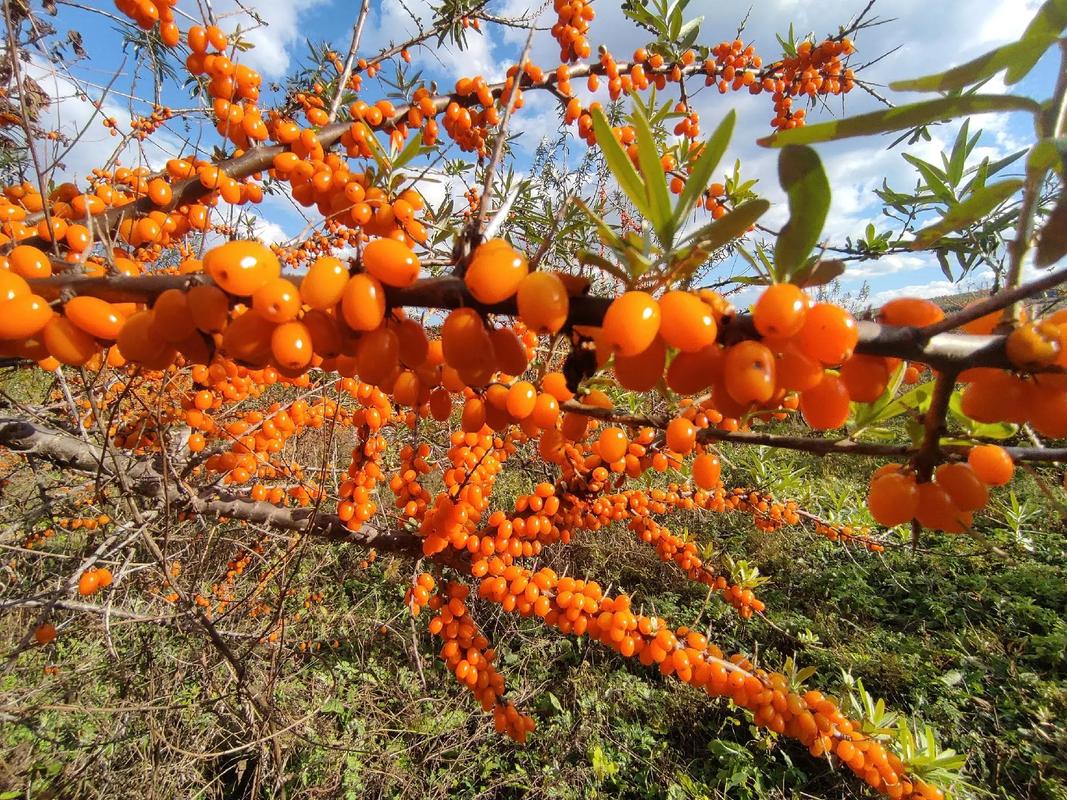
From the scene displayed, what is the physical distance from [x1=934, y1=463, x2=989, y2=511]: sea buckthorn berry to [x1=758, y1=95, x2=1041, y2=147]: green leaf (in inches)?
15.6

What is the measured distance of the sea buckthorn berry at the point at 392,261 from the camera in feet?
1.63

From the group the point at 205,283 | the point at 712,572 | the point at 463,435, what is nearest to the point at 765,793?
the point at 712,572

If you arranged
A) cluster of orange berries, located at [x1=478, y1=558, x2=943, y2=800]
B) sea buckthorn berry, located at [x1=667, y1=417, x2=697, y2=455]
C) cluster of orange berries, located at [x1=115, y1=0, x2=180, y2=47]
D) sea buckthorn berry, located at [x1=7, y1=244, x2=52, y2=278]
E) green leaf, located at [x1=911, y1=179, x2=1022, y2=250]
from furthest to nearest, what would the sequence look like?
cluster of orange berries, located at [x1=478, y1=558, x2=943, y2=800] < cluster of orange berries, located at [x1=115, y1=0, x2=180, y2=47] < sea buckthorn berry, located at [x1=667, y1=417, x2=697, y2=455] < sea buckthorn berry, located at [x1=7, y1=244, x2=52, y2=278] < green leaf, located at [x1=911, y1=179, x2=1022, y2=250]

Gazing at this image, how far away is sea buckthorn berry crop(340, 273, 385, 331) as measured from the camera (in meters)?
0.49

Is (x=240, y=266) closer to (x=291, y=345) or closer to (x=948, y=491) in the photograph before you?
(x=291, y=345)

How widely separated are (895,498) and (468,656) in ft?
6.73

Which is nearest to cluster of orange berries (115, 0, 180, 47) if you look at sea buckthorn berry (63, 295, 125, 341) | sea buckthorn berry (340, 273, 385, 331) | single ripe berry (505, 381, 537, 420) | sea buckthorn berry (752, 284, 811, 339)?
sea buckthorn berry (63, 295, 125, 341)

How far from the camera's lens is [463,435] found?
6.82 feet

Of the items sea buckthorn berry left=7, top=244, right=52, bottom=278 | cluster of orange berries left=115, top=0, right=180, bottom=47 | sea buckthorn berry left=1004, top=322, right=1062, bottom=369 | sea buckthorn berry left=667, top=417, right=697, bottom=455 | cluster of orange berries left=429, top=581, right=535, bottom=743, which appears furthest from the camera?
cluster of orange berries left=429, top=581, right=535, bottom=743

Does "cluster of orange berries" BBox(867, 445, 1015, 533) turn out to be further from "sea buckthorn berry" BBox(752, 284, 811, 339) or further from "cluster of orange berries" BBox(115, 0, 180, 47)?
"cluster of orange berries" BBox(115, 0, 180, 47)

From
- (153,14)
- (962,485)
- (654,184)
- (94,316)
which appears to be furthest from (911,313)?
(153,14)

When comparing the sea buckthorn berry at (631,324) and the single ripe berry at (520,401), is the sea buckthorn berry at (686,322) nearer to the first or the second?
the sea buckthorn berry at (631,324)

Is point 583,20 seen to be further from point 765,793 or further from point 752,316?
point 765,793

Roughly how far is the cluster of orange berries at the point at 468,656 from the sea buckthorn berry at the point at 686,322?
2.02 metres
